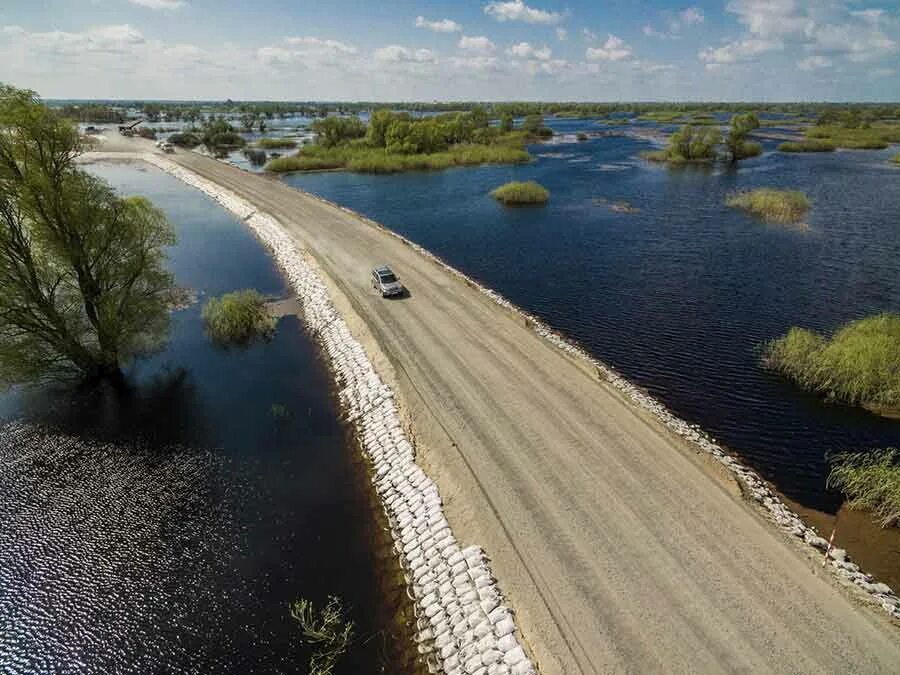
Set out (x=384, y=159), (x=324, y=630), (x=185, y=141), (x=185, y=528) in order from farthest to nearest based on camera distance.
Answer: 1. (x=185, y=141)
2. (x=384, y=159)
3. (x=185, y=528)
4. (x=324, y=630)

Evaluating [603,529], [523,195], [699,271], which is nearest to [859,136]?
[523,195]

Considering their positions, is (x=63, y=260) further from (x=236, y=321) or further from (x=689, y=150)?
(x=689, y=150)

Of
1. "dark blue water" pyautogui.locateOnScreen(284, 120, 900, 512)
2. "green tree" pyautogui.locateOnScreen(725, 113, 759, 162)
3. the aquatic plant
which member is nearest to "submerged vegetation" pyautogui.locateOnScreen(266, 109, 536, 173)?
"dark blue water" pyautogui.locateOnScreen(284, 120, 900, 512)

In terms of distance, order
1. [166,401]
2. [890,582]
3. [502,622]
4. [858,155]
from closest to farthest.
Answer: [502,622] → [890,582] → [166,401] → [858,155]

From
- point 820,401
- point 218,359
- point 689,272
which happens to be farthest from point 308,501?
point 689,272

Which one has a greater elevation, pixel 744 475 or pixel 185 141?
pixel 185 141

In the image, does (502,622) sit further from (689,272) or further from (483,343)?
(689,272)

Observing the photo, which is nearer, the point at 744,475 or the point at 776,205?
the point at 744,475
